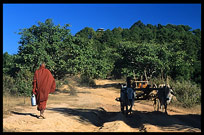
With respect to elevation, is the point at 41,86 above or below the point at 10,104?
above

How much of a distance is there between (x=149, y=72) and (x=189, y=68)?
674 centimetres

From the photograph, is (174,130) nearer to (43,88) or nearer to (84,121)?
(84,121)

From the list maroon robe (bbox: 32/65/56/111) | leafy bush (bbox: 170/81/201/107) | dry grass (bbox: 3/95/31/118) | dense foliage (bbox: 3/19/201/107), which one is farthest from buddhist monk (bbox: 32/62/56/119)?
leafy bush (bbox: 170/81/201/107)

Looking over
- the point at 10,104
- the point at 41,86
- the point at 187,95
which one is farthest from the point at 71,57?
the point at 41,86

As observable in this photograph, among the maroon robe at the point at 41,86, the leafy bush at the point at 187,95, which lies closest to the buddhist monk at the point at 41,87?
the maroon robe at the point at 41,86

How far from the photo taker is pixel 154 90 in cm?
1275

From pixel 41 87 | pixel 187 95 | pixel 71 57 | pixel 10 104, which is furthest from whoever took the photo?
pixel 71 57

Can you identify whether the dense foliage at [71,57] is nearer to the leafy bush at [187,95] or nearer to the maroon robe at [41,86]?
the leafy bush at [187,95]

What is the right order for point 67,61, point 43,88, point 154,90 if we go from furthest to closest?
point 67,61 < point 154,90 < point 43,88

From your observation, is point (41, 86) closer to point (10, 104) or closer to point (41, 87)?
point (41, 87)

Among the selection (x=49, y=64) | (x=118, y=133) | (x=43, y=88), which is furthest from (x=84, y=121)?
(x=49, y=64)

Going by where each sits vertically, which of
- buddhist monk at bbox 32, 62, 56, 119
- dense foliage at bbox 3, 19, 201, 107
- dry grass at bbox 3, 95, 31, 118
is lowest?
dry grass at bbox 3, 95, 31, 118

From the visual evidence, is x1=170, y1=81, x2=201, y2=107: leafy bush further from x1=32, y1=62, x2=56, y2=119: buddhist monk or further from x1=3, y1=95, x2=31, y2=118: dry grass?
x1=32, y1=62, x2=56, y2=119: buddhist monk

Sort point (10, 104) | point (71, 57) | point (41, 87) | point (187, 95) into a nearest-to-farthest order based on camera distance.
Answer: point (41, 87) → point (10, 104) → point (187, 95) → point (71, 57)
